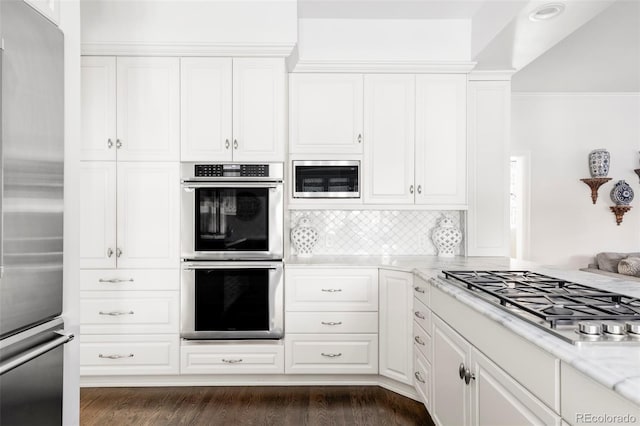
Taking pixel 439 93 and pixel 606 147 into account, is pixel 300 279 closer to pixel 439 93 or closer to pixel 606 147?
pixel 439 93

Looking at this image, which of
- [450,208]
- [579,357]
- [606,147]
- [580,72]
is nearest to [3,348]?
[579,357]

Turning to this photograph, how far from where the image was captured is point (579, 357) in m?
0.92

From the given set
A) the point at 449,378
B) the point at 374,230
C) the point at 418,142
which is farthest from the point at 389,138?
the point at 449,378

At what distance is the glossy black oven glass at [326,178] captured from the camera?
3.07 meters

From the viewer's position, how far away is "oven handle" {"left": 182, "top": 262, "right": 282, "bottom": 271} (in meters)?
2.77

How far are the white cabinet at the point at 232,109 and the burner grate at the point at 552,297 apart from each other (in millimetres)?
1562

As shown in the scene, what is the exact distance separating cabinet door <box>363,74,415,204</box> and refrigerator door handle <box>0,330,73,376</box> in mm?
2161

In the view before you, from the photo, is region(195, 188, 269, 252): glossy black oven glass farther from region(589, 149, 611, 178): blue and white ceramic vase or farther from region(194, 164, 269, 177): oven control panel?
region(589, 149, 611, 178): blue and white ceramic vase

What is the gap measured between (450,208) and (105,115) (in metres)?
2.59

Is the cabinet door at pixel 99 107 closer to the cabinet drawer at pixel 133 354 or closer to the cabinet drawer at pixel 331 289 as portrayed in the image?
the cabinet drawer at pixel 133 354

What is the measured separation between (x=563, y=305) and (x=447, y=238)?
1.90 m

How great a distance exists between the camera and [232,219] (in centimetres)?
280

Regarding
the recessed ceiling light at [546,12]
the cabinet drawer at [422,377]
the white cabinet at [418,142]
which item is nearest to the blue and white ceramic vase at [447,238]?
the white cabinet at [418,142]

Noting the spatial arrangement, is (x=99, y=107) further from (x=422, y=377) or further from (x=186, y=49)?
(x=422, y=377)
